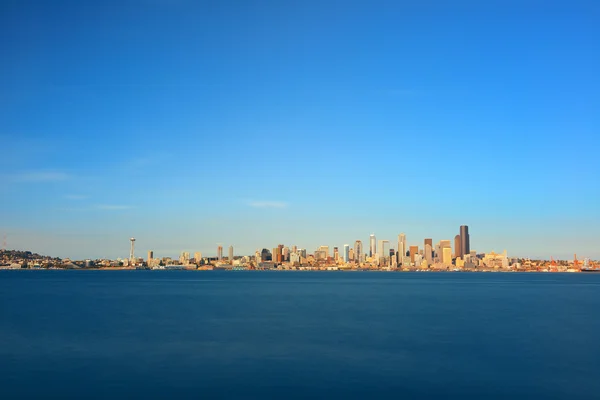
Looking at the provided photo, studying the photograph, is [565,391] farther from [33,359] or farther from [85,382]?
[33,359]

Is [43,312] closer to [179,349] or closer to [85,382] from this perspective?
[179,349]

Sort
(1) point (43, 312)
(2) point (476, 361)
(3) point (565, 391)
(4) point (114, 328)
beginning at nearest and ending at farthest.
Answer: (3) point (565, 391) < (2) point (476, 361) < (4) point (114, 328) < (1) point (43, 312)

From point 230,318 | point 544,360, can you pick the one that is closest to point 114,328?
point 230,318

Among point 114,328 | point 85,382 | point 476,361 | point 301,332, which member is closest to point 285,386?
point 85,382

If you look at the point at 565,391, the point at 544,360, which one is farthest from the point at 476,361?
the point at 565,391

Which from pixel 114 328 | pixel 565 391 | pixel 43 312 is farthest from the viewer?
pixel 43 312

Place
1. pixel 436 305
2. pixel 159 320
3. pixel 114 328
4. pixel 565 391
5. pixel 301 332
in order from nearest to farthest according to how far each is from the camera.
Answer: pixel 565 391 → pixel 301 332 → pixel 114 328 → pixel 159 320 → pixel 436 305

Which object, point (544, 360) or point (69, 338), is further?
point (69, 338)

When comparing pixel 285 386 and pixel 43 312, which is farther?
pixel 43 312

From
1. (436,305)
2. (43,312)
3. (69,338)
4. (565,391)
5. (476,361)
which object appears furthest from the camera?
(436,305)
